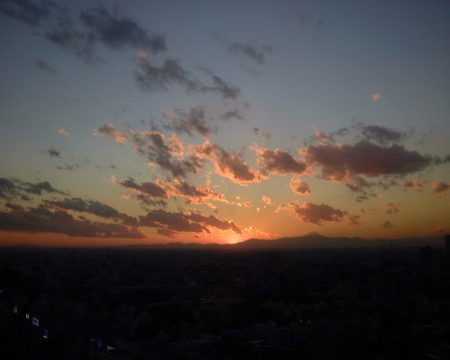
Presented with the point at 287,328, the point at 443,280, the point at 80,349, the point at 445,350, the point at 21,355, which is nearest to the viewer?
the point at 21,355

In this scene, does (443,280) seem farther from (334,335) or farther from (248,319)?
(334,335)

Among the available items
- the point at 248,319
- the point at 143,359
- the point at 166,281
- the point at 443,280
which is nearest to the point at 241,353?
the point at 143,359

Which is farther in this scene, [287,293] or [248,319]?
[287,293]

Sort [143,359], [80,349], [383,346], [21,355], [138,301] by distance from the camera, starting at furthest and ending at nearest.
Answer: [138,301], [383,346], [143,359], [80,349], [21,355]

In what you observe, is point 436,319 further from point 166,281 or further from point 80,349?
point 166,281

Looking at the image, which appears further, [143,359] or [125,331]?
[125,331]

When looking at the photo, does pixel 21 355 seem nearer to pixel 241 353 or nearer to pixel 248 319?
pixel 241 353

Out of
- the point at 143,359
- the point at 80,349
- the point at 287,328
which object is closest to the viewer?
the point at 80,349

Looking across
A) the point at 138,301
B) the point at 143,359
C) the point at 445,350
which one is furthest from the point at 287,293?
the point at 143,359

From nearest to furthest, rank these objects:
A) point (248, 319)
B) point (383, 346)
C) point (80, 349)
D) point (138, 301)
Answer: point (80, 349) < point (383, 346) < point (248, 319) < point (138, 301)
